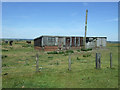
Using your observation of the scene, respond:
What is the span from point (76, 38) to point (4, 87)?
31457 mm

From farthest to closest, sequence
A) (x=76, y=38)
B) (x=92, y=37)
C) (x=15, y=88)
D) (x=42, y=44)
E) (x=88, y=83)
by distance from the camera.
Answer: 1. (x=92, y=37)
2. (x=76, y=38)
3. (x=42, y=44)
4. (x=88, y=83)
5. (x=15, y=88)

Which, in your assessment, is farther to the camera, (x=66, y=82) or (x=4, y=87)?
(x=66, y=82)

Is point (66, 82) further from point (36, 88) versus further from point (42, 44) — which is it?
point (42, 44)

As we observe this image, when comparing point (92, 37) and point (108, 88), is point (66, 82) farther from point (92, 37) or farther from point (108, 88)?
point (92, 37)

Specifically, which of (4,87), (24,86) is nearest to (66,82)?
(24,86)

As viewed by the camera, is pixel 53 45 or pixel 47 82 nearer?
pixel 47 82

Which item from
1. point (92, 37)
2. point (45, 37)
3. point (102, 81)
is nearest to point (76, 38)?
point (92, 37)

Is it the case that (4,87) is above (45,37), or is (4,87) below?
below

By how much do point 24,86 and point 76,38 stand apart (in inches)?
1228

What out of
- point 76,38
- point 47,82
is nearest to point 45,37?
point 76,38

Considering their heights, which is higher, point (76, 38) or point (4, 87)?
point (76, 38)

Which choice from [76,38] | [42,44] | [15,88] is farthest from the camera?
[76,38]

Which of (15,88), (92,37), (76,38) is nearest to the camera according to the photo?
(15,88)

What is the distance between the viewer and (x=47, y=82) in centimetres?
783
